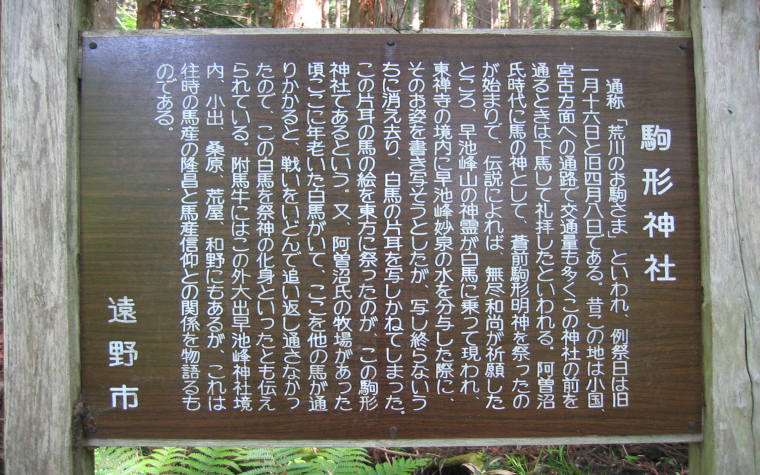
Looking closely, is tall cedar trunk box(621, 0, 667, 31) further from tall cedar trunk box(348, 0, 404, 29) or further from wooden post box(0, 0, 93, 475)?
wooden post box(0, 0, 93, 475)

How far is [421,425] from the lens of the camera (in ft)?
7.27

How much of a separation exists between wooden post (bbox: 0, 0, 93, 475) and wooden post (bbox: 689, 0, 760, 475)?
2978 mm

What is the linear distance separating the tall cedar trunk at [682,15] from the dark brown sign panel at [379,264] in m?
0.61

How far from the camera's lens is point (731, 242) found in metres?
2.18

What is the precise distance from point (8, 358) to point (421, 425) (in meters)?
1.92

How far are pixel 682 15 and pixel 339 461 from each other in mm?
3241

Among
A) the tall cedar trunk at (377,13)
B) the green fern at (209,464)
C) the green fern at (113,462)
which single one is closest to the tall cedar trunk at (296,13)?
the tall cedar trunk at (377,13)

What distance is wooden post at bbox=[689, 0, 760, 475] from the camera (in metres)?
2.16

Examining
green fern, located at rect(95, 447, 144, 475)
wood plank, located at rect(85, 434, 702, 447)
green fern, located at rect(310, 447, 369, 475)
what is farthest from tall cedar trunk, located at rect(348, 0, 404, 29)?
green fern, located at rect(95, 447, 144, 475)

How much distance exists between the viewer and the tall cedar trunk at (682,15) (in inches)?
92.6

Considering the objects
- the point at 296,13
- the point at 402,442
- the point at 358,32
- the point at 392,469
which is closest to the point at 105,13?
the point at 296,13

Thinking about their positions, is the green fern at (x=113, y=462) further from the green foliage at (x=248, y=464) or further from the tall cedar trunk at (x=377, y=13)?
the tall cedar trunk at (x=377, y=13)

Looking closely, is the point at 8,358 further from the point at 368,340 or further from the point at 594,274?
the point at 594,274

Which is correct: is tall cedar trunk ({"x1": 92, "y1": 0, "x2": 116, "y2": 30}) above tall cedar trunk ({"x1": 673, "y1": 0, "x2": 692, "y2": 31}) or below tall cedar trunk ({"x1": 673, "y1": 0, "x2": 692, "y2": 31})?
above
